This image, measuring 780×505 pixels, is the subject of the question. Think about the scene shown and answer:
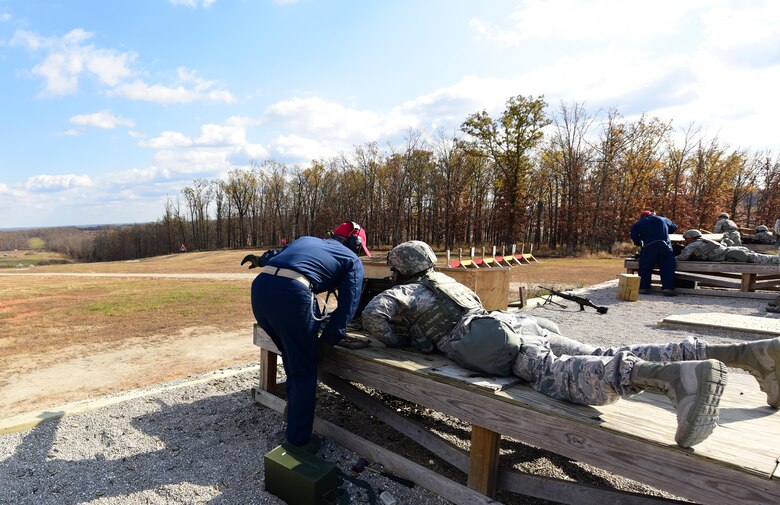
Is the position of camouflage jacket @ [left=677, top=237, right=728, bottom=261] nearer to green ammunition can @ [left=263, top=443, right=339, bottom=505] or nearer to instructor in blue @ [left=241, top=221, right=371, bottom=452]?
instructor in blue @ [left=241, top=221, right=371, bottom=452]

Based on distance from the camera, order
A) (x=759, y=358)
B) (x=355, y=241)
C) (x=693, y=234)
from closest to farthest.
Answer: (x=759, y=358) < (x=355, y=241) < (x=693, y=234)

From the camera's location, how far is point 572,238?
31.3 meters

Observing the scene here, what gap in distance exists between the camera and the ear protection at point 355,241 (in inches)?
147

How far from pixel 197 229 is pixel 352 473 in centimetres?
6536

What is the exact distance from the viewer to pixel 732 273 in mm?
10617

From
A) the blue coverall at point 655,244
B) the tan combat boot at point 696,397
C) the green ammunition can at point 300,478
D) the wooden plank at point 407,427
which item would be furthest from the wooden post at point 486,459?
the blue coverall at point 655,244

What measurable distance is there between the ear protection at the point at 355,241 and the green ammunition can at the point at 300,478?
1.64m

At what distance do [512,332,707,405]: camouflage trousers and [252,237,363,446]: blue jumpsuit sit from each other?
1408mm

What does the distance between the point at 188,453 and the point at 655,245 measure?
1020 centimetres

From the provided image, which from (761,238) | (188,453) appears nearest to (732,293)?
(761,238)

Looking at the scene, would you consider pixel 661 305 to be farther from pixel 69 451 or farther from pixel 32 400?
pixel 32 400

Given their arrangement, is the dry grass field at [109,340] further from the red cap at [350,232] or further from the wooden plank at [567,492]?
the wooden plank at [567,492]

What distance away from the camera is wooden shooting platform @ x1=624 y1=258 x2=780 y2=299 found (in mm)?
9953

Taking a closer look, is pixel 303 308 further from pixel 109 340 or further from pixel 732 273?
pixel 732 273
